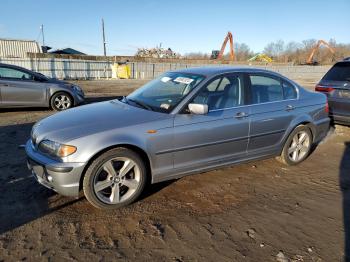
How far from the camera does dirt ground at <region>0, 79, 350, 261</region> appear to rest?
9.26 ft

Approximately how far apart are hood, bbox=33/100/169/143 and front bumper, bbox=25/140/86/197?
0.26 meters

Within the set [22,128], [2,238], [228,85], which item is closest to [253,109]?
[228,85]

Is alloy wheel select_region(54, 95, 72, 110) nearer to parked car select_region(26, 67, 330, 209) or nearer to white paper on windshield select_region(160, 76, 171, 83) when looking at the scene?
parked car select_region(26, 67, 330, 209)

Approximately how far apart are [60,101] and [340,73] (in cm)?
776

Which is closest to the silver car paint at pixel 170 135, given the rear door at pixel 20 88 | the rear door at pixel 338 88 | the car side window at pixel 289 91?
the car side window at pixel 289 91

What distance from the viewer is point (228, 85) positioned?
439 centimetres

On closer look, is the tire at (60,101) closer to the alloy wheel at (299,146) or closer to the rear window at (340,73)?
the alloy wheel at (299,146)

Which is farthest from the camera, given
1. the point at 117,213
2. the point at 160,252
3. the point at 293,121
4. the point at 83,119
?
the point at 293,121

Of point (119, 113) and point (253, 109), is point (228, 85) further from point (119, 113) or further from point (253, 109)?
point (119, 113)

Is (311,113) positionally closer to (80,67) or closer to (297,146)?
(297,146)

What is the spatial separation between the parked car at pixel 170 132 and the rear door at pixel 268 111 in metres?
0.02

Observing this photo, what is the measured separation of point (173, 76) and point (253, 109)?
50.8 inches

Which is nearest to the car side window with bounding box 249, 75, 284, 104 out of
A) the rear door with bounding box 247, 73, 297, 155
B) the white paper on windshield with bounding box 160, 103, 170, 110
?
the rear door with bounding box 247, 73, 297, 155

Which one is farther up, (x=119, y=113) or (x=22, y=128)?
(x=119, y=113)
